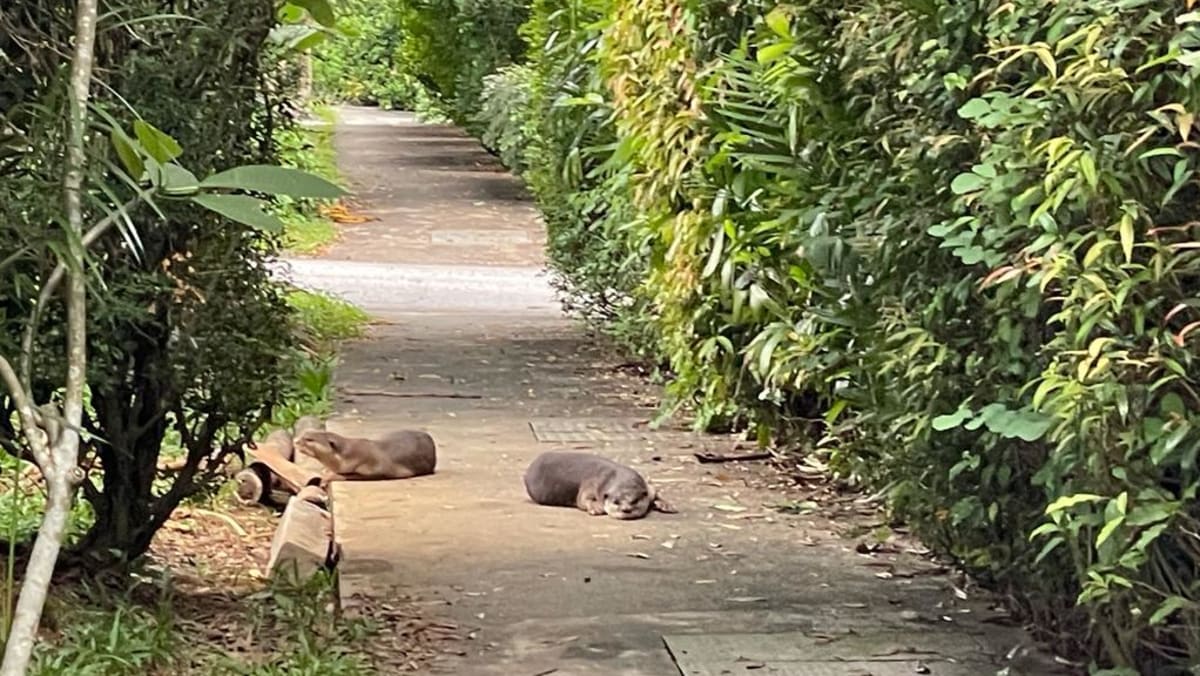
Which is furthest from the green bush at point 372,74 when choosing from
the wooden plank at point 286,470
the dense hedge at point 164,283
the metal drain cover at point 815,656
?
the metal drain cover at point 815,656

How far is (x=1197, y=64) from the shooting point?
2.97m

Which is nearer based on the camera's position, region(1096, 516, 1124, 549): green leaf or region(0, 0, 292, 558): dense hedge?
region(1096, 516, 1124, 549): green leaf

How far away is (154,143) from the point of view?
120 inches

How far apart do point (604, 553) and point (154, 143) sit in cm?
290

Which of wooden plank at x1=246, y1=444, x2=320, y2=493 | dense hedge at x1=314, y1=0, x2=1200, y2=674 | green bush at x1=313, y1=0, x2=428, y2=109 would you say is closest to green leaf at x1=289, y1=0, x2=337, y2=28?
dense hedge at x1=314, y1=0, x2=1200, y2=674

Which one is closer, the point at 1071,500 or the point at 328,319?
the point at 1071,500

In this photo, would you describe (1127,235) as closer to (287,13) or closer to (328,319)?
(287,13)

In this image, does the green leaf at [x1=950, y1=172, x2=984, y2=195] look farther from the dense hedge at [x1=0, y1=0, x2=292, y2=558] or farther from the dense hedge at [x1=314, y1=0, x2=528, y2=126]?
the dense hedge at [x1=314, y1=0, x2=528, y2=126]

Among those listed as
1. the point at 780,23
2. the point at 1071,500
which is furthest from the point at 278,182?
the point at 780,23

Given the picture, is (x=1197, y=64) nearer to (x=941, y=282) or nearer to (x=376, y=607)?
(x=941, y=282)

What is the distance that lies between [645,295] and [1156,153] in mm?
5584

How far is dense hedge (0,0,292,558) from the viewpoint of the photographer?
4043 millimetres

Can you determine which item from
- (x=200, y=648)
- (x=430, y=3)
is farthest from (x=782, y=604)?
(x=430, y=3)

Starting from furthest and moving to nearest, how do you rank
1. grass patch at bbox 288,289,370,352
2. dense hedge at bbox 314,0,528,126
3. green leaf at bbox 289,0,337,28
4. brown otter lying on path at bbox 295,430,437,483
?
dense hedge at bbox 314,0,528,126
grass patch at bbox 288,289,370,352
brown otter lying on path at bbox 295,430,437,483
green leaf at bbox 289,0,337,28
